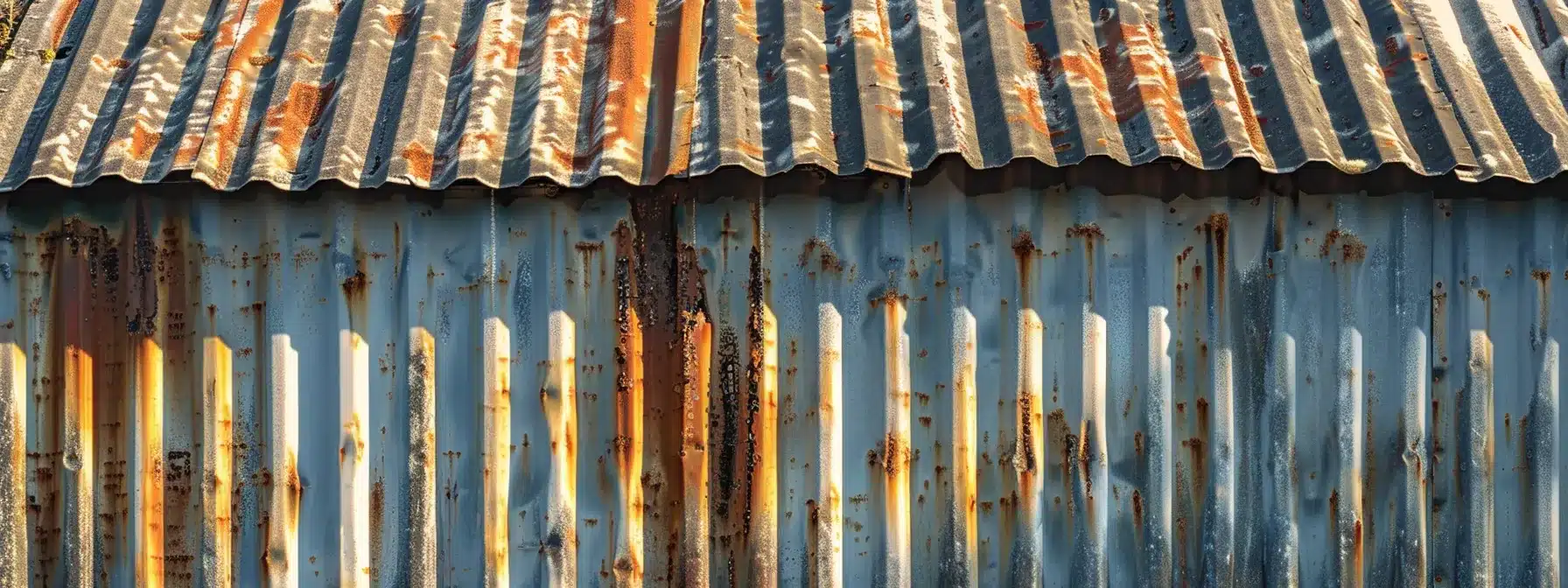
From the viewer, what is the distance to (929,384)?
3.60 m

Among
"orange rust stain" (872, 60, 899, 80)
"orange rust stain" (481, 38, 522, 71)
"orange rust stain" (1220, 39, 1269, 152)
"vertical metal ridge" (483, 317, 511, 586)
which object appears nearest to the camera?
"orange rust stain" (1220, 39, 1269, 152)

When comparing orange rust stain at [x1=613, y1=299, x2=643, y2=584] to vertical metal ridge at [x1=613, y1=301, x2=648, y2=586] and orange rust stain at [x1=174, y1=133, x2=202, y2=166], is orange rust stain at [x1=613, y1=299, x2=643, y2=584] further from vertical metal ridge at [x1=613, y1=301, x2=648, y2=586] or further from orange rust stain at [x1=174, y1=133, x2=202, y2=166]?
orange rust stain at [x1=174, y1=133, x2=202, y2=166]

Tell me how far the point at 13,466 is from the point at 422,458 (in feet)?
4.29

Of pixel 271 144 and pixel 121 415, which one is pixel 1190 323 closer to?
pixel 271 144

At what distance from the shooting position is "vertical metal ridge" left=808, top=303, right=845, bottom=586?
3.57m

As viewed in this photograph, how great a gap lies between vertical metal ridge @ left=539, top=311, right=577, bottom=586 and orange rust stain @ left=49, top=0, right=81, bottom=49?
2108mm

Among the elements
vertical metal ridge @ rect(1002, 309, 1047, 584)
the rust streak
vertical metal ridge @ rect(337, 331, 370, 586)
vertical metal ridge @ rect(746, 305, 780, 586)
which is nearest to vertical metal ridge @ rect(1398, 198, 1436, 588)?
vertical metal ridge @ rect(1002, 309, 1047, 584)

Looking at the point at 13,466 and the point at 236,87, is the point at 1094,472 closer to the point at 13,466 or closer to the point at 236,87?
the point at 236,87

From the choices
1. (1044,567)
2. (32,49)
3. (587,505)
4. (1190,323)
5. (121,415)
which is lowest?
(1044,567)

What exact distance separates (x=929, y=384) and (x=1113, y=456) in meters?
0.63

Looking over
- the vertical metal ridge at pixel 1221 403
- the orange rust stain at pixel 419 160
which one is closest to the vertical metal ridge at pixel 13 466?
the orange rust stain at pixel 419 160

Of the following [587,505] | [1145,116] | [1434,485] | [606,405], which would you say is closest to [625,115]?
[606,405]

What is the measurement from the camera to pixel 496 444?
11.8 ft

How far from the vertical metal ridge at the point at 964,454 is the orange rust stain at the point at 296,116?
83.7 inches
